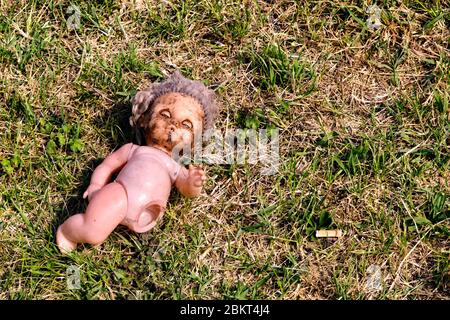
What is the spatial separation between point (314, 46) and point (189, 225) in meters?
1.35

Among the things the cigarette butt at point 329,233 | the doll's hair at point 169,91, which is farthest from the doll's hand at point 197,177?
the cigarette butt at point 329,233

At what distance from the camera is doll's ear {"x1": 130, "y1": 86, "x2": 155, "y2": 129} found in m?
4.11

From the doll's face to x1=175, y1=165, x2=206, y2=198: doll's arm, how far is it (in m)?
0.15

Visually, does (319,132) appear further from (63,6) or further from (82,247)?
(63,6)

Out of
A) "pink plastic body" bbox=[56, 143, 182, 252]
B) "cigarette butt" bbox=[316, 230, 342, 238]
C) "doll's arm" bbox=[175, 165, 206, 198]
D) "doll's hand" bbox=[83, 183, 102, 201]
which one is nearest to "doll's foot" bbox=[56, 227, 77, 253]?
"pink plastic body" bbox=[56, 143, 182, 252]

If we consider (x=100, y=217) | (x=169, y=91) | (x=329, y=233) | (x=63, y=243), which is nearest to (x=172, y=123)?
(x=169, y=91)

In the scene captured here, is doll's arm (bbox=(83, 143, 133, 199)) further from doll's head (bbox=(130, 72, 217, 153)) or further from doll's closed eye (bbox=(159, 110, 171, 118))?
doll's closed eye (bbox=(159, 110, 171, 118))

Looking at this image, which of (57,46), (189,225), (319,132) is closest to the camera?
(189,225)

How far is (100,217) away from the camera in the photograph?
3672 mm

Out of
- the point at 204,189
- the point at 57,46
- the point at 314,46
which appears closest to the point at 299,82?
the point at 314,46

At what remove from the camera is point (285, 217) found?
13.2ft

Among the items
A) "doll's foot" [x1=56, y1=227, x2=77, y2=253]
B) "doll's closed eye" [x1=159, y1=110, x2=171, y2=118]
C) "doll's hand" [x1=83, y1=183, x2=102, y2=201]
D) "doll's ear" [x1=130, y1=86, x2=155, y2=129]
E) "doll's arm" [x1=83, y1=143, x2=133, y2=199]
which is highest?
"doll's closed eye" [x1=159, y1=110, x2=171, y2=118]

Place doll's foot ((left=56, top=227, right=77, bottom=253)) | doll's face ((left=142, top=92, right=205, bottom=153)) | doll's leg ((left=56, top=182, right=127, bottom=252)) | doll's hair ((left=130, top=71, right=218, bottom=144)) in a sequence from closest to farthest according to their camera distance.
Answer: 1. doll's leg ((left=56, top=182, right=127, bottom=252))
2. doll's foot ((left=56, top=227, right=77, bottom=253))
3. doll's face ((left=142, top=92, right=205, bottom=153))
4. doll's hair ((left=130, top=71, right=218, bottom=144))
